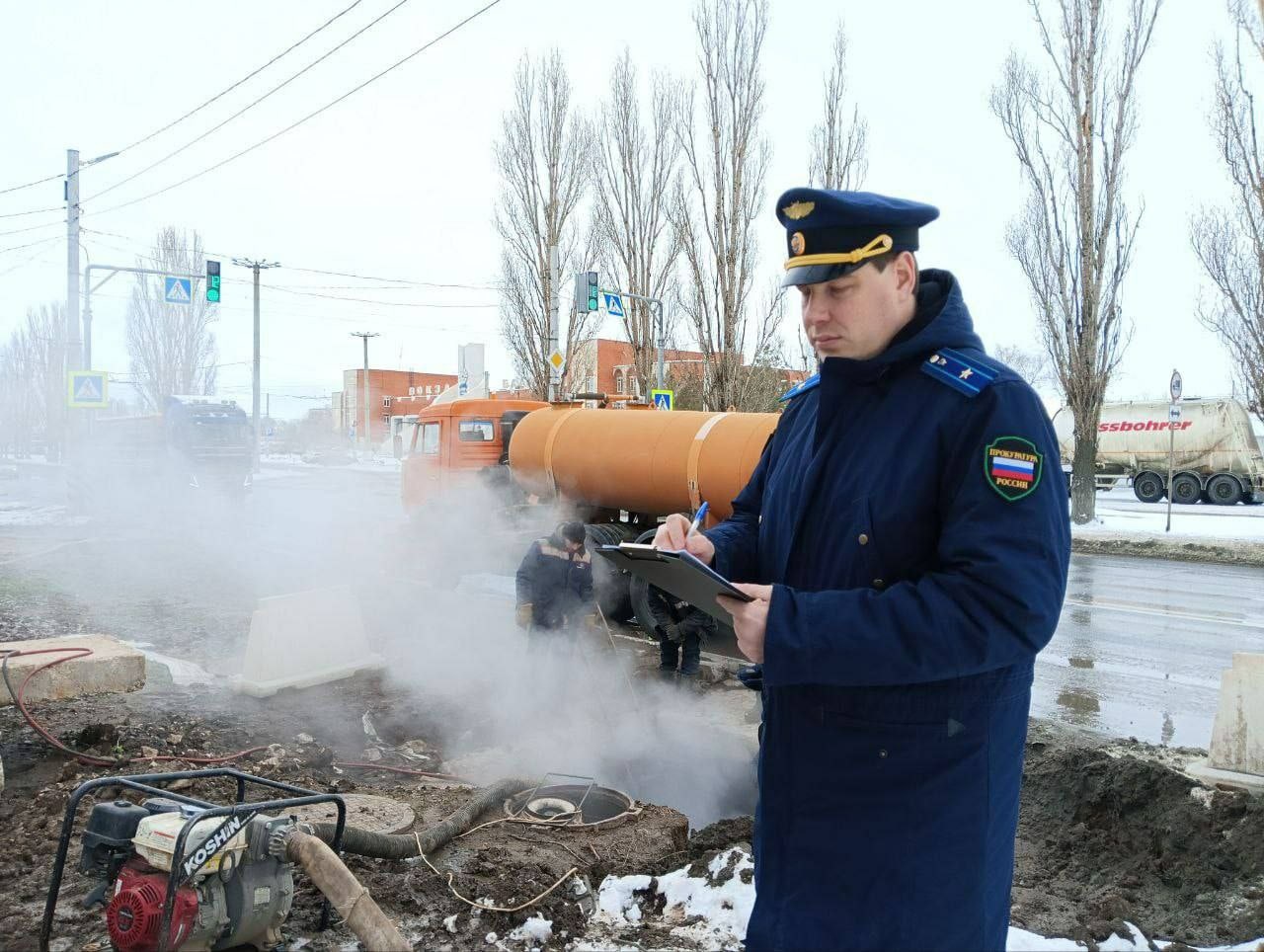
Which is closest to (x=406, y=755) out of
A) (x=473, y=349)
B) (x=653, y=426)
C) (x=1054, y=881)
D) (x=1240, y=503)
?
(x=1054, y=881)

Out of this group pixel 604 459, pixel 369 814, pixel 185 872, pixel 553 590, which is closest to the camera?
pixel 185 872

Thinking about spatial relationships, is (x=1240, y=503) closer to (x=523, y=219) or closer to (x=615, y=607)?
(x=523, y=219)

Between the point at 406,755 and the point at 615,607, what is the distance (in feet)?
14.2

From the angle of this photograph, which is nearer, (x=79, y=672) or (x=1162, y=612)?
(x=79, y=672)

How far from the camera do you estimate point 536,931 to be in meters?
3.50

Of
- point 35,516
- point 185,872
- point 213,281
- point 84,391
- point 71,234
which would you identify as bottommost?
point 35,516

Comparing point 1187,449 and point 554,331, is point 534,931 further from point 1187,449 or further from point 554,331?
point 1187,449

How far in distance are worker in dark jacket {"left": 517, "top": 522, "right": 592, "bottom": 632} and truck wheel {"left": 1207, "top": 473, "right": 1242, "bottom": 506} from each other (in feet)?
83.7

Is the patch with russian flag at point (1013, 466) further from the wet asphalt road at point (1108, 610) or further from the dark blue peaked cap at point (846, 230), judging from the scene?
the wet asphalt road at point (1108, 610)

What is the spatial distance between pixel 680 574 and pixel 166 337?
55.6 meters

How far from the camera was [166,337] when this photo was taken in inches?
1978

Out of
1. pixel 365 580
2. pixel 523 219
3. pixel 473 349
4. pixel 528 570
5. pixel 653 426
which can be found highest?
pixel 523 219

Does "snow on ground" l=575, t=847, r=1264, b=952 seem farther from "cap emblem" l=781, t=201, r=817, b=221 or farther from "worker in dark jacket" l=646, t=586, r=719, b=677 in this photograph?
"worker in dark jacket" l=646, t=586, r=719, b=677

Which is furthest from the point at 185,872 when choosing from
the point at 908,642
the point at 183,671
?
the point at 183,671
